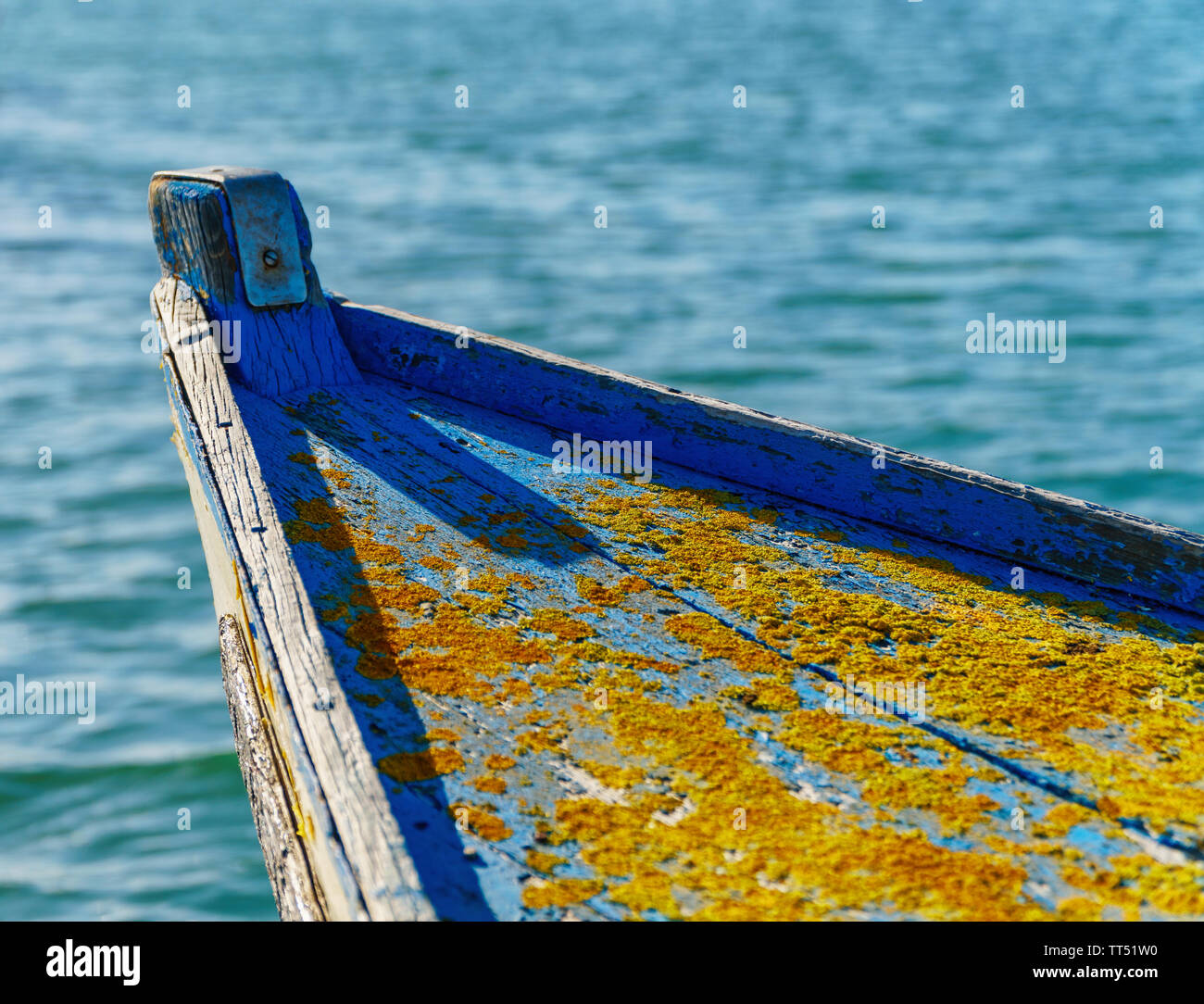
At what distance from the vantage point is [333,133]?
18297 mm

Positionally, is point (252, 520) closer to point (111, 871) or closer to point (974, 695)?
point (974, 695)

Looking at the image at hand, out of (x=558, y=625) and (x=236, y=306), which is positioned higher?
(x=236, y=306)

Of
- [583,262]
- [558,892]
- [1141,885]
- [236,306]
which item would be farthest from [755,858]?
[583,262]

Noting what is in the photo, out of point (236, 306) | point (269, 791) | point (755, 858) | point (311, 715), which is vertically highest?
point (236, 306)

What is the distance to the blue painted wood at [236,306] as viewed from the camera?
3453 mm

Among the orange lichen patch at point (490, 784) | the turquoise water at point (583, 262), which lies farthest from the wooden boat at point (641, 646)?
the turquoise water at point (583, 262)

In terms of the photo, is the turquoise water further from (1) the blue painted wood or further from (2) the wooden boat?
(2) the wooden boat

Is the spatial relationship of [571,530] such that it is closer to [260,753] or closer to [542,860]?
[260,753]

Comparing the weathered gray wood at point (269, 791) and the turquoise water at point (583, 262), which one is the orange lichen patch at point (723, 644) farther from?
the turquoise water at point (583, 262)

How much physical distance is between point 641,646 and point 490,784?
54 centimetres

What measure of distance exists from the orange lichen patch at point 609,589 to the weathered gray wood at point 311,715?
25.3 inches

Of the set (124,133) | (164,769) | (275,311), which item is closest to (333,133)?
(124,133)

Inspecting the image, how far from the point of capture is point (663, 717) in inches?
78.5

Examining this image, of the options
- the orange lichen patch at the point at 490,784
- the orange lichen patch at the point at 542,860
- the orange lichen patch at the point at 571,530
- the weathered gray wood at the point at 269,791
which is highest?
the orange lichen patch at the point at 571,530
